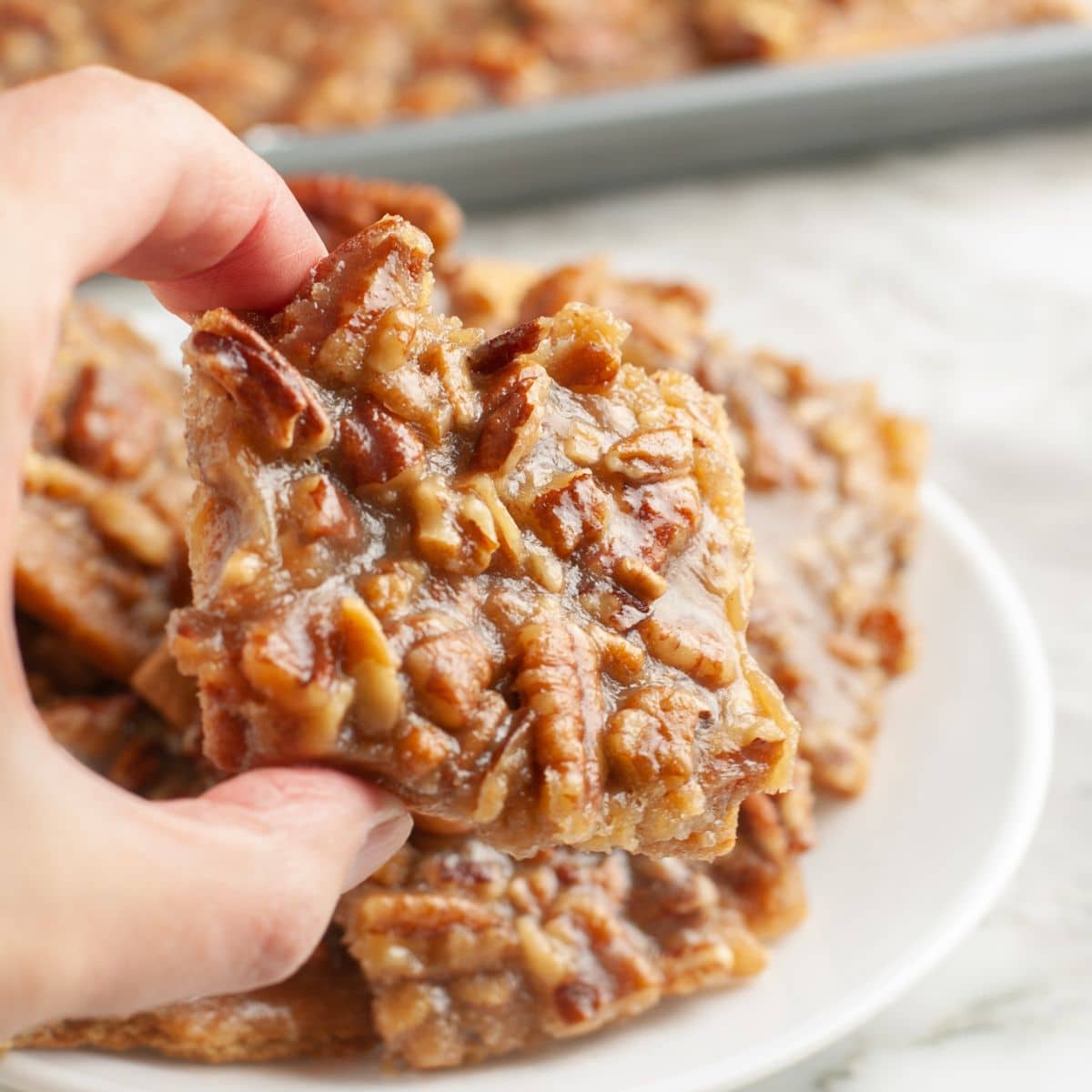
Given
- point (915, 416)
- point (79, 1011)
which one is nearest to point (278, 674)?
point (79, 1011)

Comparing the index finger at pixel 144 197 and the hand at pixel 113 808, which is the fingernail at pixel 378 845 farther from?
the index finger at pixel 144 197

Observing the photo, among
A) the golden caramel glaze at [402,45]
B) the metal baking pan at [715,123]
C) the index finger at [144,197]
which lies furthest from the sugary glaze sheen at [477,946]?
the golden caramel glaze at [402,45]

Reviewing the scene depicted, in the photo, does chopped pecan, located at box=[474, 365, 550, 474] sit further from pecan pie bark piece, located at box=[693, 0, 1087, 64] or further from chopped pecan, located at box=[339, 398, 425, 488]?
pecan pie bark piece, located at box=[693, 0, 1087, 64]

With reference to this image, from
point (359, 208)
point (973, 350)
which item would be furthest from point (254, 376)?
point (973, 350)

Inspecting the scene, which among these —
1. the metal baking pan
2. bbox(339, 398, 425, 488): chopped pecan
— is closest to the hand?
bbox(339, 398, 425, 488): chopped pecan

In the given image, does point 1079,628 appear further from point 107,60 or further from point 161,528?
point 107,60

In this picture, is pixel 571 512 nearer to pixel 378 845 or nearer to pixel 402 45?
pixel 378 845
